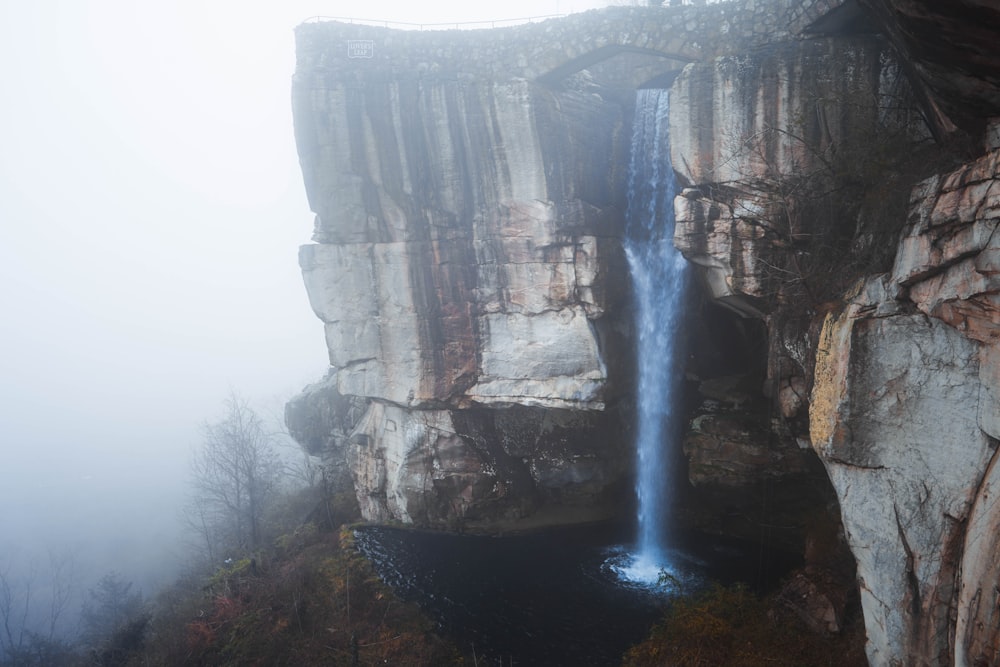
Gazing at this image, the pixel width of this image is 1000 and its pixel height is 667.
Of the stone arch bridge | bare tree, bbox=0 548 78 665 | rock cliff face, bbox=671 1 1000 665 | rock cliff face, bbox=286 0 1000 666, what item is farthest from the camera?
bare tree, bbox=0 548 78 665

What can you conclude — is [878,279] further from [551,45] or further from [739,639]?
[551,45]

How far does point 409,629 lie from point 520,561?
4702 millimetres

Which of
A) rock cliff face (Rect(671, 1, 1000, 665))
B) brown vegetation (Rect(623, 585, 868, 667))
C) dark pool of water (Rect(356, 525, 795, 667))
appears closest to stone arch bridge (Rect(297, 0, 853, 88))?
rock cliff face (Rect(671, 1, 1000, 665))

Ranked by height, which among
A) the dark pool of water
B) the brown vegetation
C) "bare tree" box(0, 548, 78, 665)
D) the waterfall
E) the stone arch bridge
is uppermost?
the stone arch bridge

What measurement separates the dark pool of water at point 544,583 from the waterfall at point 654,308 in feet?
3.62

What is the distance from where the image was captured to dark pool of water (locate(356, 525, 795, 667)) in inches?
565

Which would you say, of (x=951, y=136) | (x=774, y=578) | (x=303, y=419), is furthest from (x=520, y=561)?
(x=951, y=136)

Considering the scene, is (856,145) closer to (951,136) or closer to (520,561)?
(951,136)

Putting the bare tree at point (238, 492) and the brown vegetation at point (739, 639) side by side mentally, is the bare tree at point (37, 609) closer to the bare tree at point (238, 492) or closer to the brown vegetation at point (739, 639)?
the bare tree at point (238, 492)

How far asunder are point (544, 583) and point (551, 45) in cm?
1691

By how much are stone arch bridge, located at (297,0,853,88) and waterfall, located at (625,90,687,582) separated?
240cm

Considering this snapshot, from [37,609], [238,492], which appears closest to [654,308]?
[238,492]

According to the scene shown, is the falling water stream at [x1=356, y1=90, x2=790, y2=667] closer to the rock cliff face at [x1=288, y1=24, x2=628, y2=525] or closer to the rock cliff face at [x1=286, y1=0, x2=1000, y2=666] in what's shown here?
the rock cliff face at [x1=286, y1=0, x2=1000, y2=666]

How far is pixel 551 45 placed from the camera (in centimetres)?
1661
